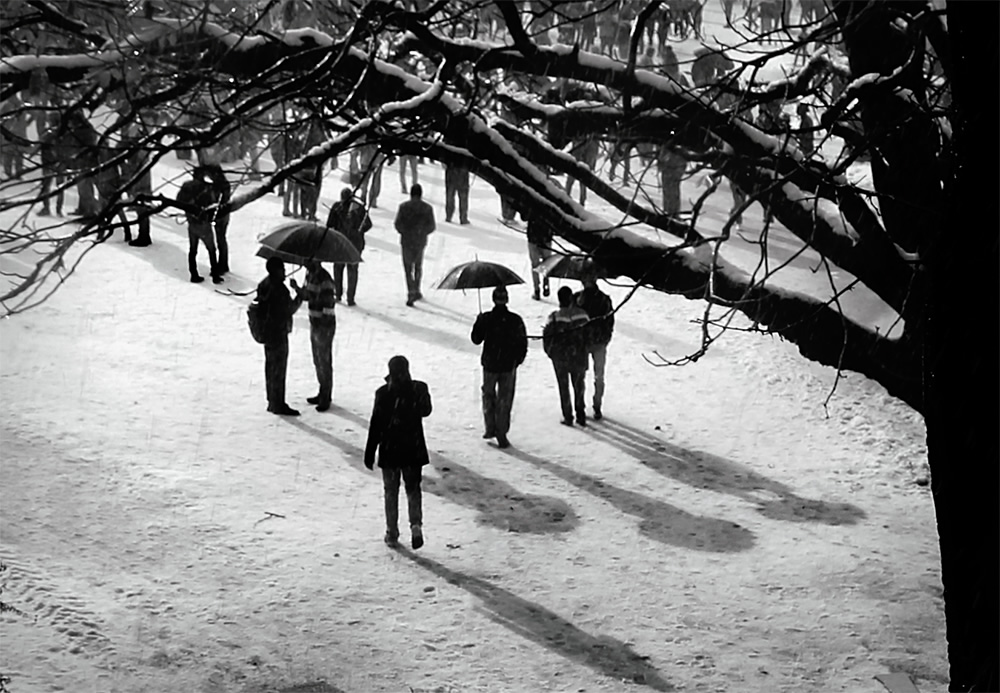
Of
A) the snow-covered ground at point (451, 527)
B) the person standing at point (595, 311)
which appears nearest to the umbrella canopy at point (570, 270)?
the person standing at point (595, 311)

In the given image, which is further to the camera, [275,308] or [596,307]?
[596,307]

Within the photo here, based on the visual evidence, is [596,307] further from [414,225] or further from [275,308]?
[414,225]

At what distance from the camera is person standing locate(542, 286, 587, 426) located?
13.8 meters

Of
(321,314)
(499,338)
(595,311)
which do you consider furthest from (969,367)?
(321,314)

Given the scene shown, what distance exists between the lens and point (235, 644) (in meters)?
8.71

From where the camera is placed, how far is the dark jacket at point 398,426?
1027 cm

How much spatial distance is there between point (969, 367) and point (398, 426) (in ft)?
20.0

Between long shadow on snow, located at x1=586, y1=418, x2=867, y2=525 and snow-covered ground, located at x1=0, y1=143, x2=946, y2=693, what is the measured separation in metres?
0.04

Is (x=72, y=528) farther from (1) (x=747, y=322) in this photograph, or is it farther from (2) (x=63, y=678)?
(1) (x=747, y=322)

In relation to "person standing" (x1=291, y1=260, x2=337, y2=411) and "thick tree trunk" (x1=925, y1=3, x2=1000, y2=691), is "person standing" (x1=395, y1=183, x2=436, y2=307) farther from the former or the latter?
"thick tree trunk" (x1=925, y1=3, x2=1000, y2=691)

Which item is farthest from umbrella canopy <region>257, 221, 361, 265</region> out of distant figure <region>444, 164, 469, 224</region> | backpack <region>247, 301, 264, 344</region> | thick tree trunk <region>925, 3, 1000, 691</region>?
distant figure <region>444, 164, 469, 224</region>

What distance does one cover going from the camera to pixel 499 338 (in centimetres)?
1332

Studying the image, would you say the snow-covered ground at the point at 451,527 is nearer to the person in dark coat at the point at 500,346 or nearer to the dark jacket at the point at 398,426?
the person in dark coat at the point at 500,346

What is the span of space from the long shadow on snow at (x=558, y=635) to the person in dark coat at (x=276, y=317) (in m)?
4.46
